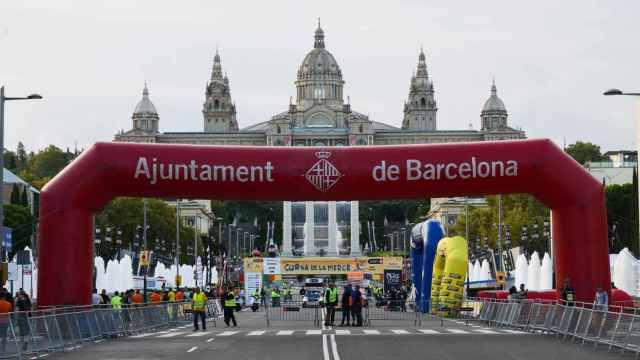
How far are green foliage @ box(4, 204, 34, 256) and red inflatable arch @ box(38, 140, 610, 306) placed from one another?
59948 mm

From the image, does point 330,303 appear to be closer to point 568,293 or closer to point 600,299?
point 568,293

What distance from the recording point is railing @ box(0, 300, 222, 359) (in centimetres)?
2709

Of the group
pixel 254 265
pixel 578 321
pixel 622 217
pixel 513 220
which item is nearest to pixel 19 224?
pixel 254 265

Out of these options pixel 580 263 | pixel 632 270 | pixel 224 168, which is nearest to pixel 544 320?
pixel 580 263

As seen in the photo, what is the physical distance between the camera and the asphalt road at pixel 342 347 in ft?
86.8

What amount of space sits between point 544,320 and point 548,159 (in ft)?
15.8

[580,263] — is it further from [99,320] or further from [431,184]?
[99,320]

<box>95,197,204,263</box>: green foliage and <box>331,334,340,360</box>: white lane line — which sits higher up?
<box>95,197,204,263</box>: green foliage

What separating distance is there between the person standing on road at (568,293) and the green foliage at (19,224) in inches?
2509

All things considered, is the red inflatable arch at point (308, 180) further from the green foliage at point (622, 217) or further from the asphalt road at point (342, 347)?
the green foliage at point (622, 217)

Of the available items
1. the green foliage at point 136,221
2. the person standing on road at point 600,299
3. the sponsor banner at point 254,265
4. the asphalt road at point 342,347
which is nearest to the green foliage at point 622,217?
the sponsor banner at point 254,265

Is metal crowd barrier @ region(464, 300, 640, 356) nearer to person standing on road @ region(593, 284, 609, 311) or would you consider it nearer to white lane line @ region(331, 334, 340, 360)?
person standing on road @ region(593, 284, 609, 311)

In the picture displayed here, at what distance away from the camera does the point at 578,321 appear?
31656 millimetres

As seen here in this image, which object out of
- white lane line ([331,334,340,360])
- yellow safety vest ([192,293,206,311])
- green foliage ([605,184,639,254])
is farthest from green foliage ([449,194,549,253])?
white lane line ([331,334,340,360])
